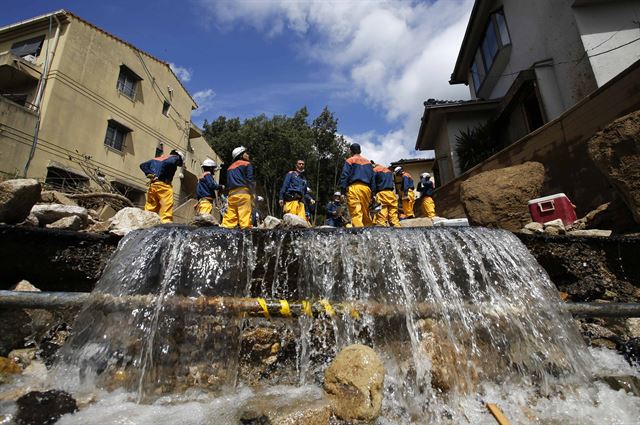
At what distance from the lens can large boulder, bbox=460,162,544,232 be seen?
6.09 metres

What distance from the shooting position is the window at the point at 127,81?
1683 cm

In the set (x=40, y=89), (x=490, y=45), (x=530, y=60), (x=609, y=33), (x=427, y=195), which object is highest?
(x=490, y=45)

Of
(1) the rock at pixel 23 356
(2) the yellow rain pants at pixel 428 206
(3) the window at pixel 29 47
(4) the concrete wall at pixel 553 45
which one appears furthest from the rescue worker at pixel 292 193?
(3) the window at pixel 29 47

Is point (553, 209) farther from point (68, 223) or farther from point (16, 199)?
point (16, 199)

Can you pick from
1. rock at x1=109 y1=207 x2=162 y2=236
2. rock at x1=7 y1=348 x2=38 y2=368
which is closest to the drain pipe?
rock at x1=109 y1=207 x2=162 y2=236

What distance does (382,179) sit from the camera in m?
7.85

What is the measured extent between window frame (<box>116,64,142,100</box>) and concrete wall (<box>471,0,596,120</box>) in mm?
18159

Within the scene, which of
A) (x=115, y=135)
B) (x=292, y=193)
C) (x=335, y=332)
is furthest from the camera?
(x=115, y=135)

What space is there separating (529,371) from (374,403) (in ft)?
5.27

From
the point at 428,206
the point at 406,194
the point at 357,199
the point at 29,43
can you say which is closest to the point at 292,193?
the point at 357,199

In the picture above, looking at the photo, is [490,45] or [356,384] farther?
[490,45]

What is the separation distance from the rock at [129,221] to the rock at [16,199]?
2.90 ft

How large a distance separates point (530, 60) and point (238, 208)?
39.7 feet

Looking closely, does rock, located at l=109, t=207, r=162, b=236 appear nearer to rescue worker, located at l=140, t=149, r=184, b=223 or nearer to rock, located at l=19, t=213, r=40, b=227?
rock, located at l=19, t=213, r=40, b=227
